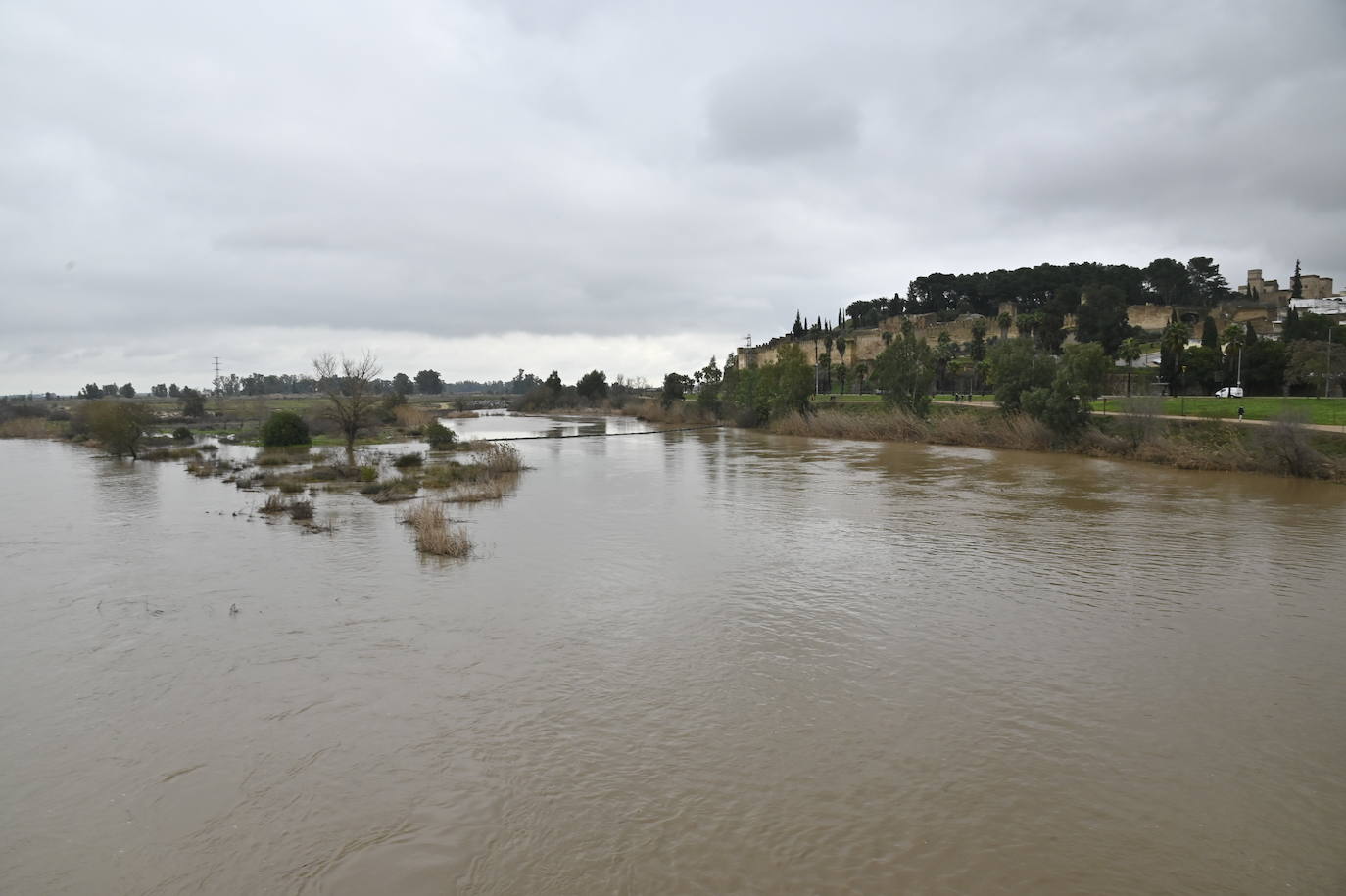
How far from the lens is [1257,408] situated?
119 feet

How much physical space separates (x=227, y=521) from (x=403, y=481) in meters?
6.52

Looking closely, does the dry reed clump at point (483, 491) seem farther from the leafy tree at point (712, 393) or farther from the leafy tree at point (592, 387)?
the leafy tree at point (592, 387)

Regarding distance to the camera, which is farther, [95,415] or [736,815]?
[95,415]

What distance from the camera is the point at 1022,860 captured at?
17.7 ft

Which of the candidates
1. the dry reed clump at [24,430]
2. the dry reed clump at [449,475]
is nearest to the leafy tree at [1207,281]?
the dry reed clump at [449,475]

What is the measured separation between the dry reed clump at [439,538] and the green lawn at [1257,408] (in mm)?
28585

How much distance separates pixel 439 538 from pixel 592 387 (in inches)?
3895

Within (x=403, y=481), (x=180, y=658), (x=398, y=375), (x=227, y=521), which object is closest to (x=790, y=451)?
(x=403, y=481)

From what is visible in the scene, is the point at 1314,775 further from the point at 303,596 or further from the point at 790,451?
the point at 790,451

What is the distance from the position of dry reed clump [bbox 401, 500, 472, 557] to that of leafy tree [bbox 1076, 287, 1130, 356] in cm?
7443

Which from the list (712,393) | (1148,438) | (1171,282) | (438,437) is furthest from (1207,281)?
(438,437)

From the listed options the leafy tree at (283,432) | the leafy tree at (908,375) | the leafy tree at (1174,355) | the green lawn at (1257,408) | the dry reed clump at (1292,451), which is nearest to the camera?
the dry reed clump at (1292,451)

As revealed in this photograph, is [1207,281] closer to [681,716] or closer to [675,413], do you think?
[675,413]

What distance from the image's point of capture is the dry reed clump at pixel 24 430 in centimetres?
6025
